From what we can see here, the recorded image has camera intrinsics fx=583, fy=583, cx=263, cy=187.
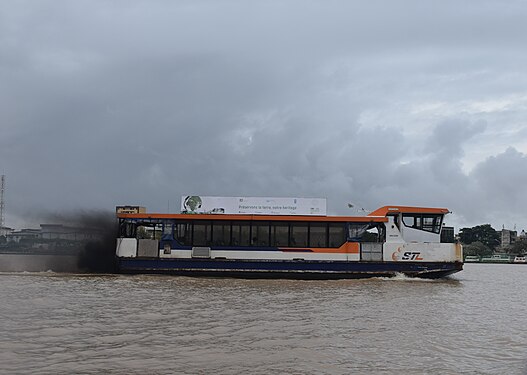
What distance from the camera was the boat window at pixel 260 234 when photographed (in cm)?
2877

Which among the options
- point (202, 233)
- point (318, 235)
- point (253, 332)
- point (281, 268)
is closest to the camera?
point (253, 332)

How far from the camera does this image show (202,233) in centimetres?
2906

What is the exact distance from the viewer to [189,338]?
11.2 meters

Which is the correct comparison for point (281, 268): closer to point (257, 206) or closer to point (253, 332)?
point (257, 206)

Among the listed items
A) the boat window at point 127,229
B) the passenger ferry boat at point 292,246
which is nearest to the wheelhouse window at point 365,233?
the passenger ferry boat at point 292,246

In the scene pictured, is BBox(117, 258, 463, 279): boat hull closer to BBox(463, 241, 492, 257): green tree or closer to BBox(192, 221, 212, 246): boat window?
BBox(192, 221, 212, 246): boat window

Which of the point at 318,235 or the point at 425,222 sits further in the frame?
the point at 425,222

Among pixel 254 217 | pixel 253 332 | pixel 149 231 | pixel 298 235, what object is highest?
pixel 254 217

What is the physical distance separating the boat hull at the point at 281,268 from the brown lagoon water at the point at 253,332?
252 inches

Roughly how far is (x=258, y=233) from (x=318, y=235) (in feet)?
9.75

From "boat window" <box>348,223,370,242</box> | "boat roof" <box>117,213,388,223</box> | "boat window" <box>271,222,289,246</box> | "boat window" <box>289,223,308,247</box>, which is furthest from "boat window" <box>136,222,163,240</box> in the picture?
"boat window" <box>348,223,370,242</box>

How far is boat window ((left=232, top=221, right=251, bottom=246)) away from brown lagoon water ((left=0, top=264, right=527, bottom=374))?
7.45m

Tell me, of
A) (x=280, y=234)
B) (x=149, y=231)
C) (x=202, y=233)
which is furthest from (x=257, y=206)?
(x=149, y=231)

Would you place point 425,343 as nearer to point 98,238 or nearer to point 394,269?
point 394,269
